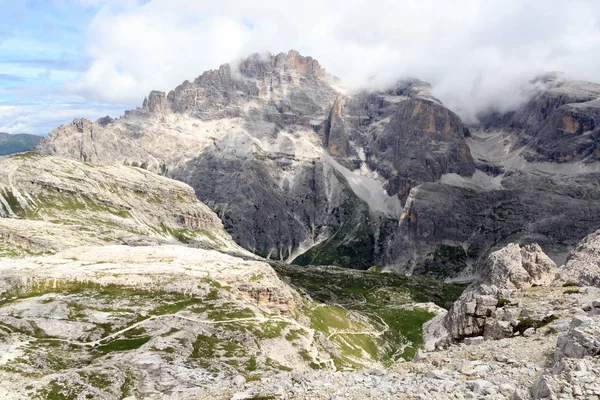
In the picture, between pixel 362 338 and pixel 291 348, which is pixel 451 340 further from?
pixel 362 338

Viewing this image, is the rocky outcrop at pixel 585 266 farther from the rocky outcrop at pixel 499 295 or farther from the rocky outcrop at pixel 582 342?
the rocky outcrop at pixel 582 342

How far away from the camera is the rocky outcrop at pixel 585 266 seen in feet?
298

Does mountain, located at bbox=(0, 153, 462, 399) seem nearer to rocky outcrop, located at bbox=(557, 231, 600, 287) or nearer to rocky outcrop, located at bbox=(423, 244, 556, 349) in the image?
rocky outcrop, located at bbox=(423, 244, 556, 349)

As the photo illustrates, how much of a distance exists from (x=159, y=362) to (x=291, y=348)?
43.5 m

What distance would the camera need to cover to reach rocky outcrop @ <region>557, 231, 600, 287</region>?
90.7 m

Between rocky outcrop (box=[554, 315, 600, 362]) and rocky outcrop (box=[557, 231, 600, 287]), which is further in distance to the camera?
rocky outcrop (box=[557, 231, 600, 287])

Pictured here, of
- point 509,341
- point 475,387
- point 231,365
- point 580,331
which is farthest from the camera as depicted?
point 231,365

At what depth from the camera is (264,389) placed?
35.6 m

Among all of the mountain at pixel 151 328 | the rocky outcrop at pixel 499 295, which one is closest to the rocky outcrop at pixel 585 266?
the rocky outcrop at pixel 499 295

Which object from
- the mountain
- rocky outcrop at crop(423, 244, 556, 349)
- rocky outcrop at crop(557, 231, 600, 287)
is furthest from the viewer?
the mountain

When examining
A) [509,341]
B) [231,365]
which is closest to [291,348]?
[231,365]

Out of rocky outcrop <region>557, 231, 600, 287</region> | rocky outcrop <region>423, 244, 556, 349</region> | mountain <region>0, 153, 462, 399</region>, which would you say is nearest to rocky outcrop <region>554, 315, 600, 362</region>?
rocky outcrop <region>423, 244, 556, 349</region>

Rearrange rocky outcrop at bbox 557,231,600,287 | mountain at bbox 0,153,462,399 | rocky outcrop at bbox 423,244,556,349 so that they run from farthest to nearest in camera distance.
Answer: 1. mountain at bbox 0,153,462,399
2. rocky outcrop at bbox 557,231,600,287
3. rocky outcrop at bbox 423,244,556,349

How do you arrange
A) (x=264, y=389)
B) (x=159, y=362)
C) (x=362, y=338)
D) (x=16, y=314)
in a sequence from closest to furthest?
(x=264, y=389) < (x=159, y=362) < (x=16, y=314) < (x=362, y=338)
